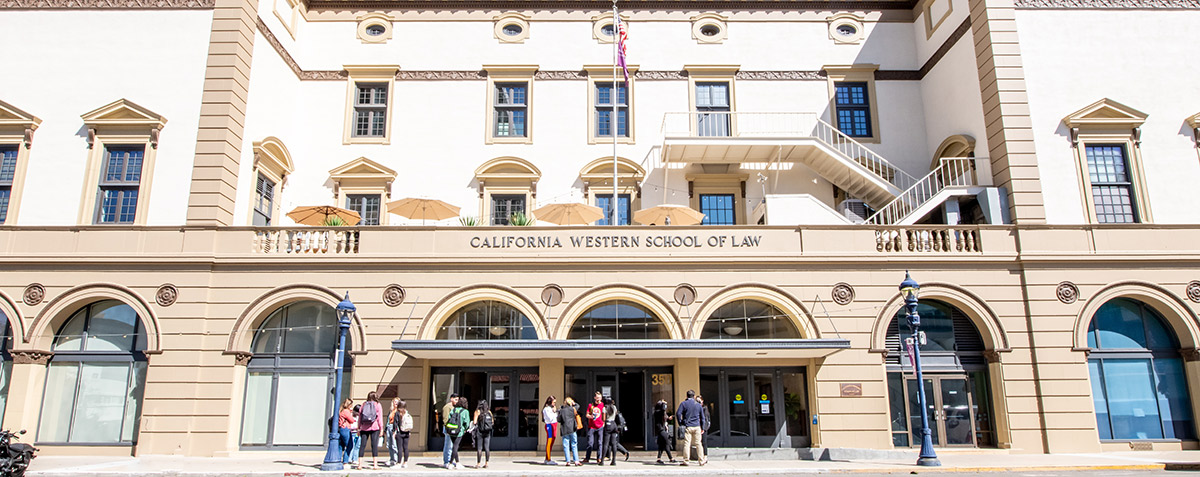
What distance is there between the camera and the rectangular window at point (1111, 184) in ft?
69.1

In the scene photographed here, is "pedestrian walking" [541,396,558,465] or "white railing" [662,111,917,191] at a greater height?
"white railing" [662,111,917,191]

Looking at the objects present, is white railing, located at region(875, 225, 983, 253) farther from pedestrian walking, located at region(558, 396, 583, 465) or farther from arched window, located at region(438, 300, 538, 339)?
arched window, located at region(438, 300, 538, 339)

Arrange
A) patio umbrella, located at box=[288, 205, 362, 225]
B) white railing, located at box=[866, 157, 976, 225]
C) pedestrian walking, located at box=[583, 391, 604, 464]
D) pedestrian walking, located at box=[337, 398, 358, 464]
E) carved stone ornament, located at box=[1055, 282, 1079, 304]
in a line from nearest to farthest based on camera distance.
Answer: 1. pedestrian walking, located at box=[337, 398, 358, 464]
2. pedestrian walking, located at box=[583, 391, 604, 464]
3. carved stone ornament, located at box=[1055, 282, 1079, 304]
4. patio umbrella, located at box=[288, 205, 362, 225]
5. white railing, located at box=[866, 157, 976, 225]

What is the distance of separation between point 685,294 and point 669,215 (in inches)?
114

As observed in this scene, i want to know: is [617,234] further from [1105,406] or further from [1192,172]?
[1192,172]

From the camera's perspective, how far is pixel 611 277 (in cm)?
2031

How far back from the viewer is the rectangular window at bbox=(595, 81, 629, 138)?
82.9ft

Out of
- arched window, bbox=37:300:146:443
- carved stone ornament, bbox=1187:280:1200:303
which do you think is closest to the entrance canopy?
arched window, bbox=37:300:146:443

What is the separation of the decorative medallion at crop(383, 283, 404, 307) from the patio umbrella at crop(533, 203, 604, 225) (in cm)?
416

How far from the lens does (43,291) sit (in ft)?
65.4

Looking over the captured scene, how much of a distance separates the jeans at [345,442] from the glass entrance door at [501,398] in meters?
3.44

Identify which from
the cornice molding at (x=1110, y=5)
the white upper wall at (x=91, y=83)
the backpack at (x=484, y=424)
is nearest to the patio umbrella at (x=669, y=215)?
the backpack at (x=484, y=424)

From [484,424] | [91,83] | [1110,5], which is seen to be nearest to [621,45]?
[484,424]

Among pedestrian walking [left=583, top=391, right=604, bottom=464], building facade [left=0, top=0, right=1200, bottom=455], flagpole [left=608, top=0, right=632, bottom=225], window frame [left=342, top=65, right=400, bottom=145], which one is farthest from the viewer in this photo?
window frame [left=342, top=65, right=400, bottom=145]
